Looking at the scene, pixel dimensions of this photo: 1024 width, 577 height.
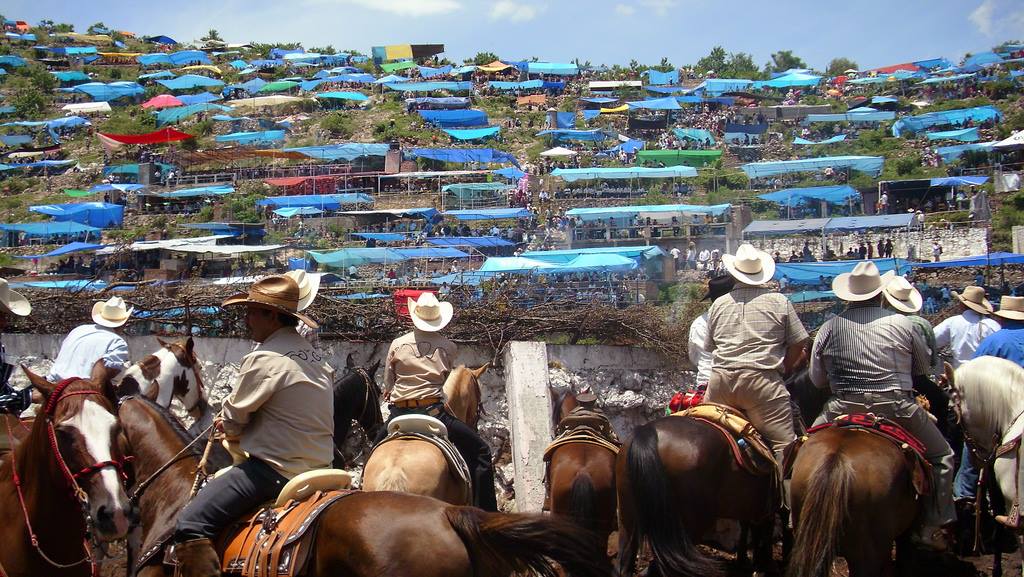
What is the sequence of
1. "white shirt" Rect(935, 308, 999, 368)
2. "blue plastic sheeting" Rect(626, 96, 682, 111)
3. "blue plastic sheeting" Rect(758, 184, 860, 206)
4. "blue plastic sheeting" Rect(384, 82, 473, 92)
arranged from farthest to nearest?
1. "blue plastic sheeting" Rect(384, 82, 473, 92)
2. "blue plastic sheeting" Rect(626, 96, 682, 111)
3. "blue plastic sheeting" Rect(758, 184, 860, 206)
4. "white shirt" Rect(935, 308, 999, 368)

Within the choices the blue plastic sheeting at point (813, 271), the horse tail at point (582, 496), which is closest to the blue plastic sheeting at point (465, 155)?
the blue plastic sheeting at point (813, 271)

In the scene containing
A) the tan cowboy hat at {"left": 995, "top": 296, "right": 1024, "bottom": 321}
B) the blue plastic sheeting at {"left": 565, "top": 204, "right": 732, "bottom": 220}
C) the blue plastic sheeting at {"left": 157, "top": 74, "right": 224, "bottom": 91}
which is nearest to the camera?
the tan cowboy hat at {"left": 995, "top": 296, "right": 1024, "bottom": 321}

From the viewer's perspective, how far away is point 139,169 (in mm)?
53062

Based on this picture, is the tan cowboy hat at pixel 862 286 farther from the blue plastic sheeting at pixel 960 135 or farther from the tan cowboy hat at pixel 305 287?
the blue plastic sheeting at pixel 960 135

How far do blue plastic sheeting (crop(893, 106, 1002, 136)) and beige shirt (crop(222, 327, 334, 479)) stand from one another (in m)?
59.5

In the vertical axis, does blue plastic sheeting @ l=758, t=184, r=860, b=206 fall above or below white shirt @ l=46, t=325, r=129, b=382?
above

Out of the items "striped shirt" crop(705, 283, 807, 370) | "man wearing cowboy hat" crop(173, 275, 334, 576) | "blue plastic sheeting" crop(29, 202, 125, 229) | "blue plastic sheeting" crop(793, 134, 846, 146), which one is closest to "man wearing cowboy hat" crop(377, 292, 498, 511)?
"striped shirt" crop(705, 283, 807, 370)

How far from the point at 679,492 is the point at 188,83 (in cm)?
7787

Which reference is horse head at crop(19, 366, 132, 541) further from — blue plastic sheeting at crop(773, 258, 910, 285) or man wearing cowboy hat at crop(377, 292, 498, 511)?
blue plastic sheeting at crop(773, 258, 910, 285)

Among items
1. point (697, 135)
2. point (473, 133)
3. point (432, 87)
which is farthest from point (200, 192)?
point (697, 135)

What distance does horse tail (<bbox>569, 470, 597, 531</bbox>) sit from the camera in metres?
7.15

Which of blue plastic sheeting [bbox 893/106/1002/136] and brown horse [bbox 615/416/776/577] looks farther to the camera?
blue plastic sheeting [bbox 893/106/1002/136]

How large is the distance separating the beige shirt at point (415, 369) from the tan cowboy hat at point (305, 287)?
2104 mm

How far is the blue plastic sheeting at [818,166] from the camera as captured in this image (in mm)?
46625
